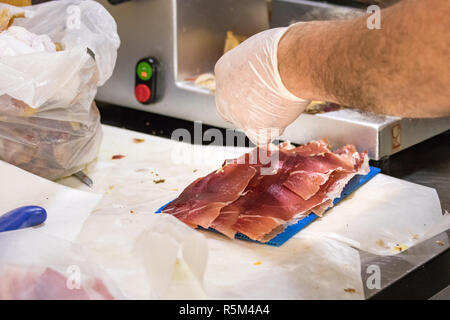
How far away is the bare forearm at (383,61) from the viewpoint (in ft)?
4.13

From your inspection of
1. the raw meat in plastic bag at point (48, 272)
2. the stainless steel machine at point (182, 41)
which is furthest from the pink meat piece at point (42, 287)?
the stainless steel machine at point (182, 41)

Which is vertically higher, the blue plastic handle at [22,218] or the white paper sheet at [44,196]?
the blue plastic handle at [22,218]

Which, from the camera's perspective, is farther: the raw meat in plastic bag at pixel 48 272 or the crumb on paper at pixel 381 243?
the crumb on paper at pixel 381 243

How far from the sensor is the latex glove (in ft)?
5.19

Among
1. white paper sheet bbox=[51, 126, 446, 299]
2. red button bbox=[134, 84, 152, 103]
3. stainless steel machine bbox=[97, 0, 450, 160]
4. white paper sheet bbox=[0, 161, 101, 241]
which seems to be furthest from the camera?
red button bbox=[134, 84, 152, 103]

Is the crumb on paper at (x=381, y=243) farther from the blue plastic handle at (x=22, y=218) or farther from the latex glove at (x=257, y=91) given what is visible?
the blue plastic handle at (x=22, y=218)

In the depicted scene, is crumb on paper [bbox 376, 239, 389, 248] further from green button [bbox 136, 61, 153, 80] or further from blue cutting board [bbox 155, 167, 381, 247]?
green button [bbox 136, 61, 153, 80]

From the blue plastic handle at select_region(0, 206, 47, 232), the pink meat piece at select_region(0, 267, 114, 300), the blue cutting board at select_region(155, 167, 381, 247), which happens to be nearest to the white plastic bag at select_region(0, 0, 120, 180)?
the blue plastic handle at select_region(0, 206, 47, 232)

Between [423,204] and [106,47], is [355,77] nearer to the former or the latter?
[423,204]

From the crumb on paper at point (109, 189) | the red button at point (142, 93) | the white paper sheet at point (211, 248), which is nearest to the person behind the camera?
the white paper sheet at point (211, 248)

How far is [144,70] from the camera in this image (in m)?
2.50

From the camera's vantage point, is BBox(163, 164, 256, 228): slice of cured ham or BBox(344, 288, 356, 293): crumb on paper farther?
BBox(163, 164, 256, 228): slice of cured ham

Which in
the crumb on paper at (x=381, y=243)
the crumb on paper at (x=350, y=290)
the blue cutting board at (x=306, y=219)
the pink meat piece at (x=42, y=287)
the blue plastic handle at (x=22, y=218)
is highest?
the pink meat piece at (x=42, y=287)

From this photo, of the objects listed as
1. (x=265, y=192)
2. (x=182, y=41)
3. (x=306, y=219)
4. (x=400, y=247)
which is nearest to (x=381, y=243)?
(x=400, y=247)
